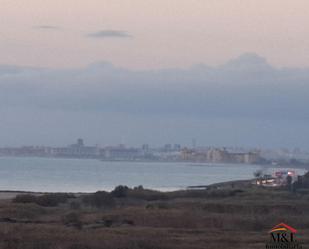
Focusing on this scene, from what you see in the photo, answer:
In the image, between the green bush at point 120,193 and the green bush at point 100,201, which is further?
the green bush at point 120,193

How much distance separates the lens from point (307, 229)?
29703 mm

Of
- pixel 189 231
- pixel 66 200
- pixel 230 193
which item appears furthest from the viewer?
pixel 230 193

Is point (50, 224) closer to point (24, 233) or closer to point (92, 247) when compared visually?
point (24, 233)

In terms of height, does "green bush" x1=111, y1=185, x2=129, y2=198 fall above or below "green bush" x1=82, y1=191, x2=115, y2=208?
above

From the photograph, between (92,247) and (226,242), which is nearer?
(92,247)

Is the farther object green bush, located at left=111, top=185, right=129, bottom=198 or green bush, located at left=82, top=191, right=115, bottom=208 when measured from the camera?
green bush, located at left=111, top=185, right=129, bottom=198

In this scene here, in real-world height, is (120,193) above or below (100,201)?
above

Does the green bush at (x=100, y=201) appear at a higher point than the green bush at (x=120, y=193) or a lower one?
lower

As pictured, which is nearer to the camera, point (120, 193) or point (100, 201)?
point (100, 201)

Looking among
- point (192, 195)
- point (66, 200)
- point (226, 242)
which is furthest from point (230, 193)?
point (226, 242)

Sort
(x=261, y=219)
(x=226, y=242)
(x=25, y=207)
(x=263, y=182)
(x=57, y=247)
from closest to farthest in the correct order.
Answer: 1. (x=57, y=247)
2. (x=226, y=242)
3. (x=261, y=219)
4. (x=25, y=207)
5. (x=263, y=182)

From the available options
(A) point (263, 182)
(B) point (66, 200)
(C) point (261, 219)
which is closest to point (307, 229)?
(C) point (261, 219)

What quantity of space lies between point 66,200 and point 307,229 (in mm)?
20165

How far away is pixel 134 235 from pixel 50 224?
4.86m
